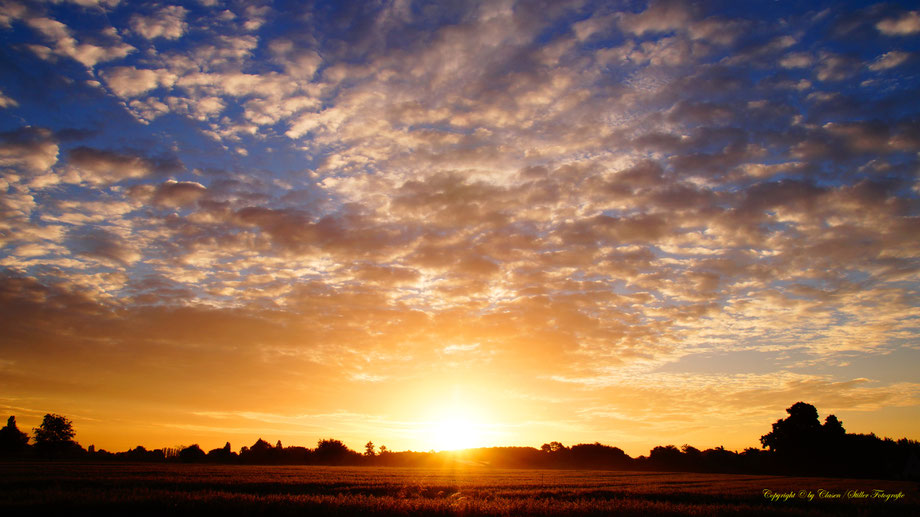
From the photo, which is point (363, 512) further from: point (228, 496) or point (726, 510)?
point (726, 510)

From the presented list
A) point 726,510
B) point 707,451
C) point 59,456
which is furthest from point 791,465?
point 59,456

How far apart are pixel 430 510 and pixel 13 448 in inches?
4874

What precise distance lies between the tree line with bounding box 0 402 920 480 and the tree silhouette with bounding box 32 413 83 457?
0.50 feet

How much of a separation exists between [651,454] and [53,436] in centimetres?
12144

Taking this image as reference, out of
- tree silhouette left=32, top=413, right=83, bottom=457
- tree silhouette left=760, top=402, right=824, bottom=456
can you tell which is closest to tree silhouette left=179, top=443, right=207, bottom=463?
tree silhouette left=32, top=413, right=83, bottom=457

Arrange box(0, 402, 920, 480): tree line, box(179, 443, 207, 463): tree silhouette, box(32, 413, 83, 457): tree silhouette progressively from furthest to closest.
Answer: box(179, 443, 207, 463): tree silhouette < box(32, 413, 83, 457): tree silhouette < box(0, 402, 920, 480): tree line

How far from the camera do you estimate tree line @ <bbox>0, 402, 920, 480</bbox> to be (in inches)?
3100

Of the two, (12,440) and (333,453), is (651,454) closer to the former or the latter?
(333,453)

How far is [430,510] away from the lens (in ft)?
65.7

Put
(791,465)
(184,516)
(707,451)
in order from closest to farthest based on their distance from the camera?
1. (184,516)
2. (791,465)
3. (707,451)

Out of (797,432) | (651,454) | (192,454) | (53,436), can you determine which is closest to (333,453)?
(192,454)

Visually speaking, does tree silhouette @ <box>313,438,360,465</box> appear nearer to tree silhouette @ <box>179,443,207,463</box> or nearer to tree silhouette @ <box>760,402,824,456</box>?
tree silhouette @ <box>179,443,207,463</box>

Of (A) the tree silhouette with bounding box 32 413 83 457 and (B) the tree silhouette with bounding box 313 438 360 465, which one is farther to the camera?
(B) the tree silhouette with bounding box 313 438 360 465

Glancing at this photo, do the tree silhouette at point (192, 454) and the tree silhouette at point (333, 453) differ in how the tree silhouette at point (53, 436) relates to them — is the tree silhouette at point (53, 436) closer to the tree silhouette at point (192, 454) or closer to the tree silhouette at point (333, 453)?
the tree silhouette at point (192, 454)
